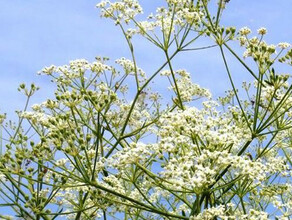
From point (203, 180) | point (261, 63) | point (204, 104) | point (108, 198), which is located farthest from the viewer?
point (204, 104)

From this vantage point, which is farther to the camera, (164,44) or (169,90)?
(169,90)

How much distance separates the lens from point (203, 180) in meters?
6.54

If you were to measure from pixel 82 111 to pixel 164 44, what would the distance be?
2.25 m

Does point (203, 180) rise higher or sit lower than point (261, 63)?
lower

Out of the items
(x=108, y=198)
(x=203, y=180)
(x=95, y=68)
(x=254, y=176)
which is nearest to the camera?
(x=203, y=180)

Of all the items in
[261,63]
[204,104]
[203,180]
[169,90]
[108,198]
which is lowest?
[203,180]

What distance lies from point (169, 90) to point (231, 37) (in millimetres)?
2999

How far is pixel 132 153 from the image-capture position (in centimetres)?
716

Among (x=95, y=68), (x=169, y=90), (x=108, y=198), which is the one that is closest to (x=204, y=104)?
(x=169, y=90)

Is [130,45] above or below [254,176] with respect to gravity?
above

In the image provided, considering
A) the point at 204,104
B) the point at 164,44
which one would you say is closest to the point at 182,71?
the point at 204,104

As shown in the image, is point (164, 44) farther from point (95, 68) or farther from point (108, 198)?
point (108, 198)

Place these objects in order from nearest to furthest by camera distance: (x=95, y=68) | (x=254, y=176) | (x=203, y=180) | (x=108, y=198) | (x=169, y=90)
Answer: (x=203, y=180) → (x=254, y=176) → (x=108, y=198) → (x=95, y=68) → (x=169, y=90)

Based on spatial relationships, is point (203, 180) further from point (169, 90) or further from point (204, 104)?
point (169, 90)
